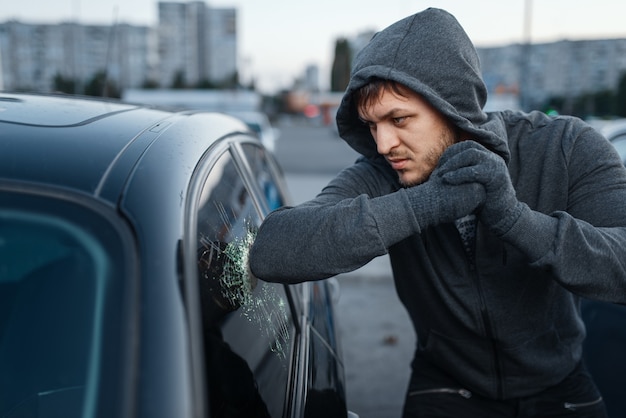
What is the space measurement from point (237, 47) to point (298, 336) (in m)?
93.6

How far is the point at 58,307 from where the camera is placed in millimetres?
1038

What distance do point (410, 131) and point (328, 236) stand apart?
1.37 feet

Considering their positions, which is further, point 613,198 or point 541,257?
point 613,198

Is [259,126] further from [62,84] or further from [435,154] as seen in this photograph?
[435,154]

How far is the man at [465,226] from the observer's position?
1338 millimetres

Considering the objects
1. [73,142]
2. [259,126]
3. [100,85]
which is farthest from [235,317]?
[259,126]

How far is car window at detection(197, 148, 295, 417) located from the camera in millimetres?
1104

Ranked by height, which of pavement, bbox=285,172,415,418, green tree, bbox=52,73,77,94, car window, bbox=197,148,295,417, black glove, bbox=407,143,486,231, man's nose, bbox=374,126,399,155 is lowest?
pavement, bbox=285,172,415,418

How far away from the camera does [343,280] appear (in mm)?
6109

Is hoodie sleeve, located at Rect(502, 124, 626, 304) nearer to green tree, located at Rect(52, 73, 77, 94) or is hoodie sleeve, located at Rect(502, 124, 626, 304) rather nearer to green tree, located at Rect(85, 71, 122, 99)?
green tree, located at Rect(85, 71, 122, 99)

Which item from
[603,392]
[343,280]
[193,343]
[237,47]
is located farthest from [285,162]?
[237,47]

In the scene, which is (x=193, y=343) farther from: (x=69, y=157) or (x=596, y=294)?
(x=596, y=294)

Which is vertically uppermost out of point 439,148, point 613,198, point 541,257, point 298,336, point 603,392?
point 439,148

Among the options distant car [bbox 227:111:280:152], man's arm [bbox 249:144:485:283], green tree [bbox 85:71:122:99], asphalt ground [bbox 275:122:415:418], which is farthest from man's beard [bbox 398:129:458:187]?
distant car [bbox 227:111:280:152]
